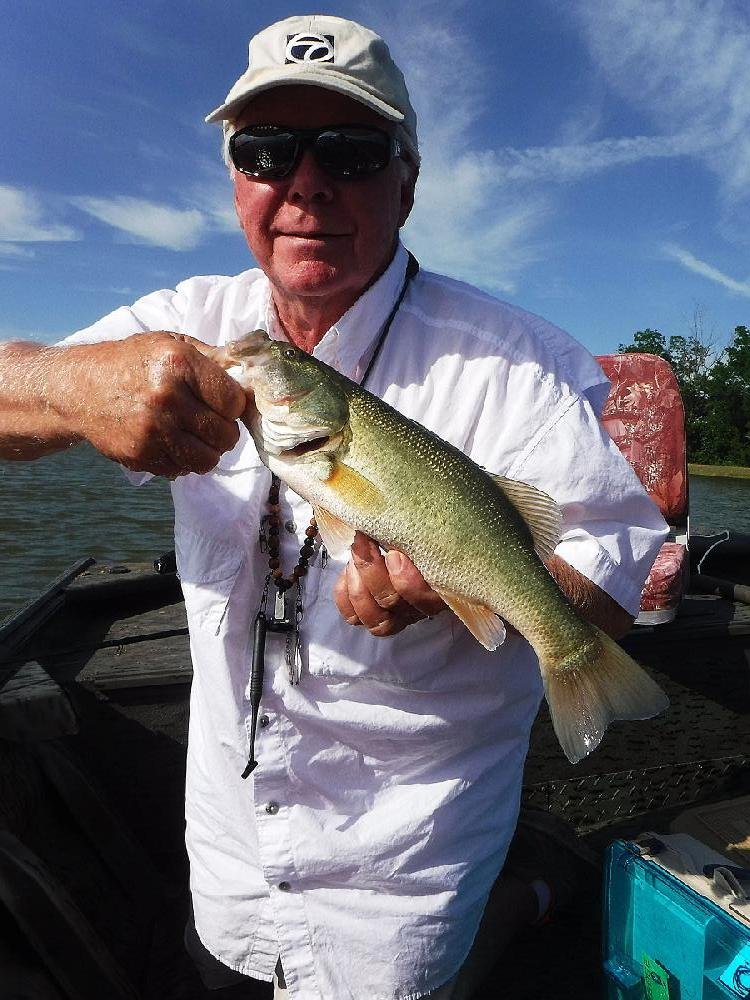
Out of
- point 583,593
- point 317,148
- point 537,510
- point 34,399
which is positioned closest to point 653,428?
point 583,593

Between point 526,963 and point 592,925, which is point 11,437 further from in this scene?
point 592,925

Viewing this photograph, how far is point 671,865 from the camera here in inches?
102

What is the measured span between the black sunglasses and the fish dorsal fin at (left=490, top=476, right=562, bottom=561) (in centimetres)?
96

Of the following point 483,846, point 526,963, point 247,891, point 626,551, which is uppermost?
point 626,551

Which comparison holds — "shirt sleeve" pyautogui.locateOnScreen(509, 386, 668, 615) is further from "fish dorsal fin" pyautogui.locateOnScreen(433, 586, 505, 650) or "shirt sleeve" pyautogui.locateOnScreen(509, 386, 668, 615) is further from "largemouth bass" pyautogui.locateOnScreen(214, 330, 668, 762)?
"fish dorsal fin" pyautogui.locateOnScreen(433, 586, 505, 650)

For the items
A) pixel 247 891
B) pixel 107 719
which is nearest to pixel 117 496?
pixel 107 719

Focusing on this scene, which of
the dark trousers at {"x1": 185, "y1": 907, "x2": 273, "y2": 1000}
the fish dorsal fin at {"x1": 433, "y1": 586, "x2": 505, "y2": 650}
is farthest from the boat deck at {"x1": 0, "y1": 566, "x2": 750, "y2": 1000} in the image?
the fish dorsal fin at {"x1": 433, "y1": 586, "x2": 505, "y2": 650}

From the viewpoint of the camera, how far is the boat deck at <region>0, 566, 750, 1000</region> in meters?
Result: 3.06

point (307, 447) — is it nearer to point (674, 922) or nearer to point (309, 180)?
point (309, 180)

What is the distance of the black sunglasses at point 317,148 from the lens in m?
2.07

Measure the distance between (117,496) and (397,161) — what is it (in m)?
17.5

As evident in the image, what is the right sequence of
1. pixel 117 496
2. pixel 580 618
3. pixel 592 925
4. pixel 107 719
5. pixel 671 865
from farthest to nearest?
pixel 117 496 < pixel 592 925 < pixel 107 719 < pixel 671 865 < pixel 580 618

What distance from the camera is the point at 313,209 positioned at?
2084mm

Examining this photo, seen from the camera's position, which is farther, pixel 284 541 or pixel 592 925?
pixel 592 925
